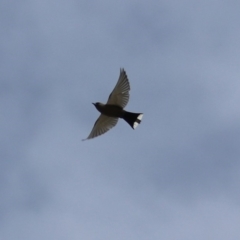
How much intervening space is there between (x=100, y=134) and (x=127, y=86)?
2.24 meters

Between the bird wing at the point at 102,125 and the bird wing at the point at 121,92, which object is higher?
the bird wing at the point at 121,92

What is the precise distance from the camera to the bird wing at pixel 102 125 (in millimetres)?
53781

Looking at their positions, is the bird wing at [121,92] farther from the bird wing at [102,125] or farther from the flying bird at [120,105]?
the bird wing at [102,125]

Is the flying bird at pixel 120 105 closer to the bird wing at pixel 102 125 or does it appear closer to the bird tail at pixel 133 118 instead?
the bird tail at pixel 133 118

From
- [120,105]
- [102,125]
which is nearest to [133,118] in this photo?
[120,105]

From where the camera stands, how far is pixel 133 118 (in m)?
→ 53.1

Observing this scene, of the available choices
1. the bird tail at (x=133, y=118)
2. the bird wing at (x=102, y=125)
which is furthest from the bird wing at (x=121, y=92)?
the bird wing at (x=102, y=125)

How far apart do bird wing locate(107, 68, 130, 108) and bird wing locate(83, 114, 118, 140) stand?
83cm

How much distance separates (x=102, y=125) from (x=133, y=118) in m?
1.45

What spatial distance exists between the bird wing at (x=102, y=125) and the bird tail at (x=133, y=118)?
714 millimetres

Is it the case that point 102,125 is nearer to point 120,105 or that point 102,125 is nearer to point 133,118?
point 120,105

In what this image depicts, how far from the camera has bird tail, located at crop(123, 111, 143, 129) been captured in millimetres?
53031

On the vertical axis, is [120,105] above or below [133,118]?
above

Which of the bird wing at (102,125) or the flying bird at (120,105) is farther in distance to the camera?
the bird wing at (102,125)
